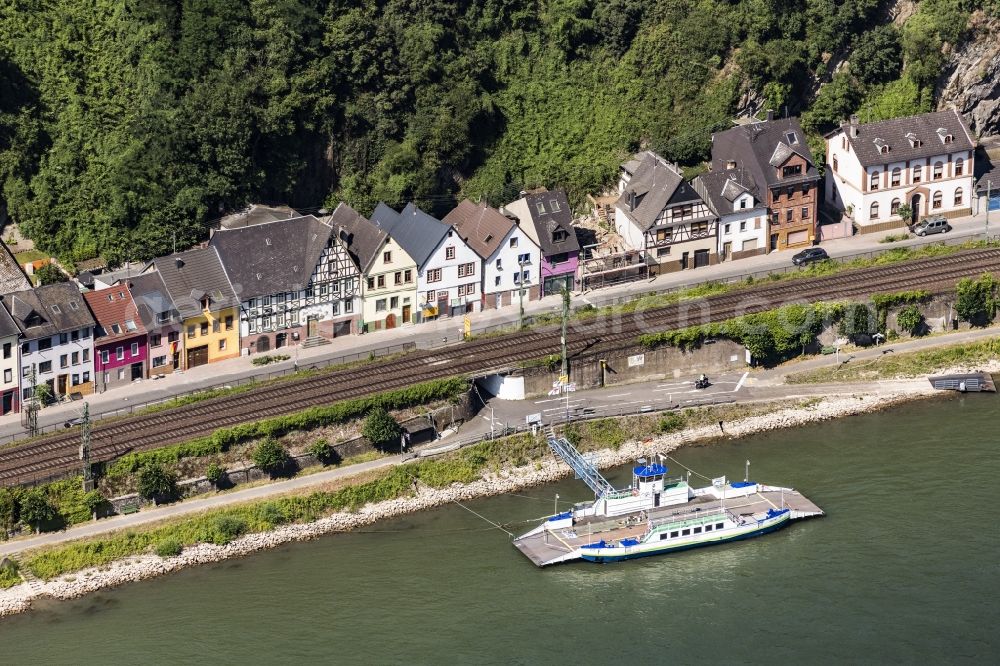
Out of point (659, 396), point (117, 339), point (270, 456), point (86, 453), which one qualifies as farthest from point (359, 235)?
point (86, 453)

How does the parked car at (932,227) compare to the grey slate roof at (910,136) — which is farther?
the parked car at (932,227)

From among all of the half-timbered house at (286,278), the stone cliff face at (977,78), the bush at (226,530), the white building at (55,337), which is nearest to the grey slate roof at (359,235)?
the half-timbered house at (286,278)

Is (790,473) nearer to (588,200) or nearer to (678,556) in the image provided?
(678,556)

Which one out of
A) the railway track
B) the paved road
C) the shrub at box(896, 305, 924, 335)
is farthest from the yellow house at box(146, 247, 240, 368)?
the shrub at box(896, 305, 924, 335)

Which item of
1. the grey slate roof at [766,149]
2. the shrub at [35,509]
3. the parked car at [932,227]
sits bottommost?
the shrub at [35,509]

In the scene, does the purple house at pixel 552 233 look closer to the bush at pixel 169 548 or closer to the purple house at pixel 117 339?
the purple house at pixel 117 339

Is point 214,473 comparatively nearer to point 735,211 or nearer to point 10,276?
point 10,276

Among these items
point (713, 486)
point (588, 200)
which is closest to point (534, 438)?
point (713, 486)
